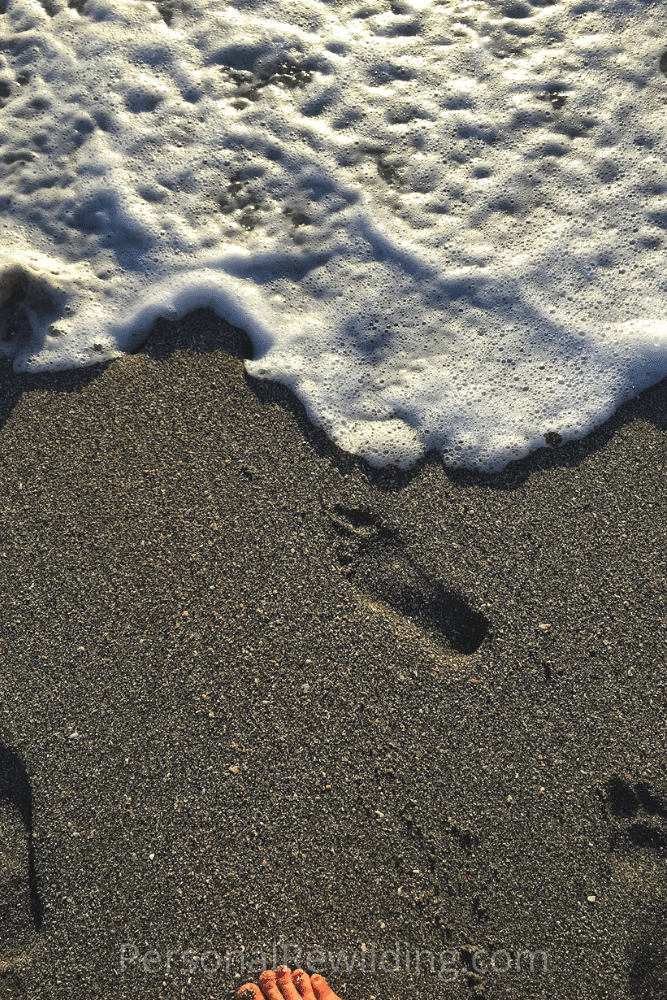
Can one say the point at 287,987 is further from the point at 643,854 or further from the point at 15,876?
the point at 643,854

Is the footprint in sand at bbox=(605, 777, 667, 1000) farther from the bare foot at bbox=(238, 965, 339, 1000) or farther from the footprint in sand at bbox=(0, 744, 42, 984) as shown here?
the footprint in sand at bbox=(0, 744, 42, 984)

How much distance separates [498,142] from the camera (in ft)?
10.2

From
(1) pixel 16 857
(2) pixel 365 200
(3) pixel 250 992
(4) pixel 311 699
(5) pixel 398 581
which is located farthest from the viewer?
(2) pixel 365 200

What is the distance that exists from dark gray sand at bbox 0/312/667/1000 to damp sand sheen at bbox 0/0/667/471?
242 millimetres

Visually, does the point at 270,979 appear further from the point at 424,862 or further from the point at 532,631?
the point at 532,631

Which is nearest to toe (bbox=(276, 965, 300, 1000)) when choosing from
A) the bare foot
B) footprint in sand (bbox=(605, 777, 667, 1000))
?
the bare foot

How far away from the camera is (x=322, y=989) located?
7.10 feet

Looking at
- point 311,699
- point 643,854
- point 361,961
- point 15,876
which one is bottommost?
point 15,876

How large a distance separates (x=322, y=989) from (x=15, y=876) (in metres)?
1.13

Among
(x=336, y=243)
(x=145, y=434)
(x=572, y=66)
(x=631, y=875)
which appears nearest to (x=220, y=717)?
(x=145, y=434)

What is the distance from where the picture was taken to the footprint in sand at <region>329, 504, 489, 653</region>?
2477 mm

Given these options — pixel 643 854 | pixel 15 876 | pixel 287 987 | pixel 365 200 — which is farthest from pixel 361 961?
pixel 365 200

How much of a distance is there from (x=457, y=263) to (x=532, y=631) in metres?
1.68

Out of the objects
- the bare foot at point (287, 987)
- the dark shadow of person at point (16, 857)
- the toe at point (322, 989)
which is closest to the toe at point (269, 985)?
the bare foot at point (287, 987)
